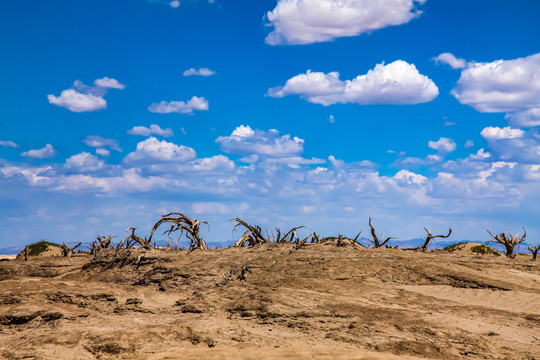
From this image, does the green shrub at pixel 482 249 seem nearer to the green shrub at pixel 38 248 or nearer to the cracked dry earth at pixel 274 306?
the cracked dry earth at pixel 274 306

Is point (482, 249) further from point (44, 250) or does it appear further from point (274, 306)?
point (44, 250)

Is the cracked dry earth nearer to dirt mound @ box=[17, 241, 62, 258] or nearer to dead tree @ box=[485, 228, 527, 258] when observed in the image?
dead tree @ box=[485, 228, 527, 258]

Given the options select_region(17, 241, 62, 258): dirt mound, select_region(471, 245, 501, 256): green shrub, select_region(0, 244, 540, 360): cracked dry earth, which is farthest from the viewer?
select_region(17, 241, 62, 258): dirt mound

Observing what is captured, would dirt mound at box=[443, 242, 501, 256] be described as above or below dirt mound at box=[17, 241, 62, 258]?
below

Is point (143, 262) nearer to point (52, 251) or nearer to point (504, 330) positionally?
point (504, 330)

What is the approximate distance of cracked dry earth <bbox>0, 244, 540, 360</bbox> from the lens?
513 cm

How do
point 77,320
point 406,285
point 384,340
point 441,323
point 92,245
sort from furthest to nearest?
point 92,245, point 406,285, point 77,320, point 441,323, point 384,340

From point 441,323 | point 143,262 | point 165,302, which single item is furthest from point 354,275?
point 143,262

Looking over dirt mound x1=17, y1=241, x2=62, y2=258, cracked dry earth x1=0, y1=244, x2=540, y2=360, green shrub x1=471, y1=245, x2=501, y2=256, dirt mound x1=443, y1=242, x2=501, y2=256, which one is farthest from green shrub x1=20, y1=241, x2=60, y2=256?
green shrub x1=471, y1=245, x2=501, y2=256

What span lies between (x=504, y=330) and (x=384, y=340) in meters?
1.62

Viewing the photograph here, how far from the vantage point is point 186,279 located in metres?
7.91

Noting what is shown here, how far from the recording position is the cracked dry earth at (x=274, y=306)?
16.8 ft

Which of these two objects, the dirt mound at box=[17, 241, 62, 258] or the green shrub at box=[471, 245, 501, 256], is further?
the dirt mound at box=[17, 241, 62, 258]

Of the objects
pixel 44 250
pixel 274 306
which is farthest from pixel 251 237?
pixel 44 250
